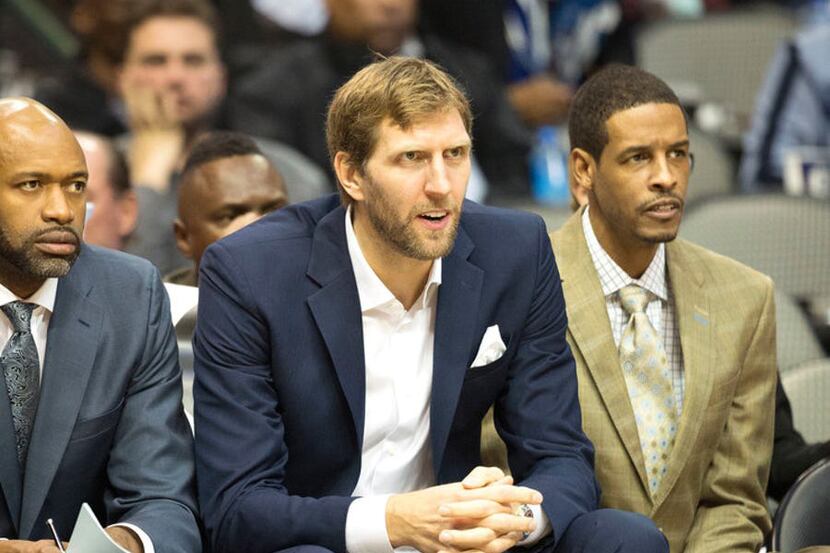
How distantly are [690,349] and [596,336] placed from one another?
7.8 inches

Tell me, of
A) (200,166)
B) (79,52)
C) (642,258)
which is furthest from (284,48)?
(642,258)

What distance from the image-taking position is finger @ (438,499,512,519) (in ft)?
8.86

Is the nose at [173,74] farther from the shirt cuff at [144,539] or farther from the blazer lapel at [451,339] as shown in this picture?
the shirt cuff at [144,539]

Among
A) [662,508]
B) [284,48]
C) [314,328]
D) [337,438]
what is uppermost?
[284,48]

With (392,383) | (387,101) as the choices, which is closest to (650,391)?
(392,383)

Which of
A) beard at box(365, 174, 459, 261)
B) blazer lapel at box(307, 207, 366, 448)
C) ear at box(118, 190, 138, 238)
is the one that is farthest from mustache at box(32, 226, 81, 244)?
ear at box(118, 190, 138, 238)

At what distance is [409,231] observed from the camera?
2.91m

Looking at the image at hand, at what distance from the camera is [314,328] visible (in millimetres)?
2936

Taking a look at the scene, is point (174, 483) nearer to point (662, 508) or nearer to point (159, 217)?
point (662, 508)

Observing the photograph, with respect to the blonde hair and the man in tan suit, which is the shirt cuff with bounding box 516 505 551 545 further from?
the blonde hair

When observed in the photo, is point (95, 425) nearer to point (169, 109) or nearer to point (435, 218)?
point (435, 218)

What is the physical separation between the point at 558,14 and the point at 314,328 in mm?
3749

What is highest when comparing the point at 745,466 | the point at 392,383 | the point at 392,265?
the point at 392,265

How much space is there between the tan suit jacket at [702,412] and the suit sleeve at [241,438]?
2.20 ft
